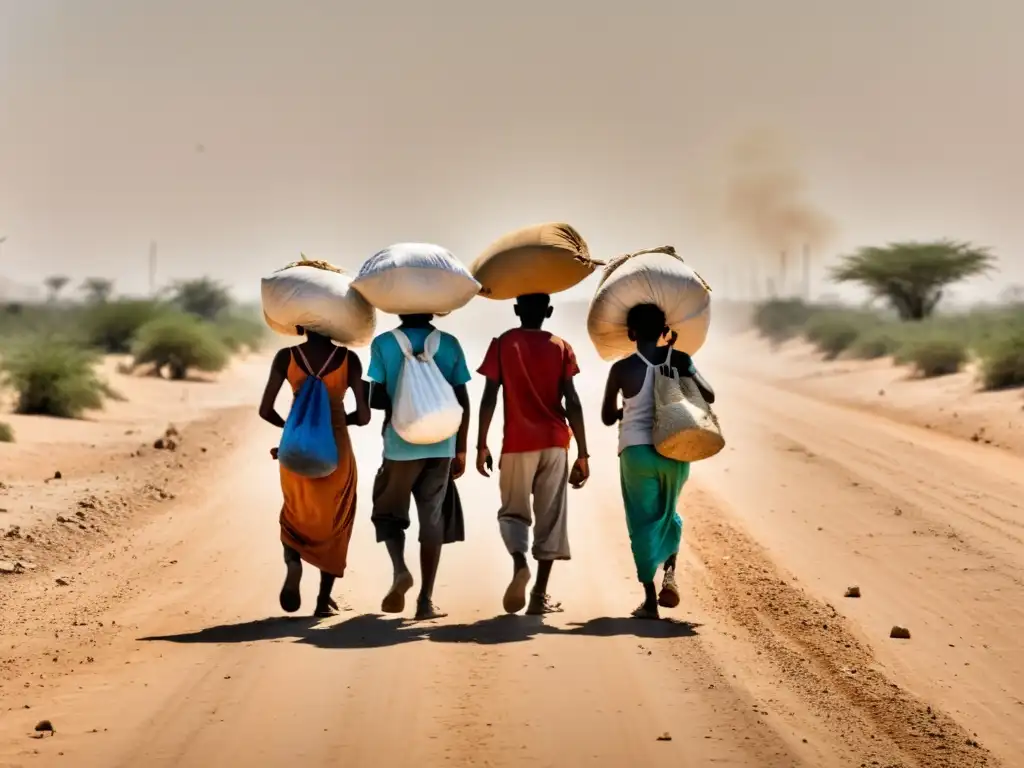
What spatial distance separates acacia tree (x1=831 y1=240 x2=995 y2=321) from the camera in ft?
177

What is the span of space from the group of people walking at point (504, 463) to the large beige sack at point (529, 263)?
0.29 meters

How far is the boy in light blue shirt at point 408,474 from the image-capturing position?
9.52m

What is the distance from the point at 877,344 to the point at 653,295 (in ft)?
111

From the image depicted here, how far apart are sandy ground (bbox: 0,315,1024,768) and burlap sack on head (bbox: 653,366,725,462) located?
1.03 m

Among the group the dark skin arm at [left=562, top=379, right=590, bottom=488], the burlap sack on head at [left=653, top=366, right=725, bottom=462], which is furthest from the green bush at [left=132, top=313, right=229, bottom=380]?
the burlap sack on head at [left=653, top=366, right=725, bottom=462]

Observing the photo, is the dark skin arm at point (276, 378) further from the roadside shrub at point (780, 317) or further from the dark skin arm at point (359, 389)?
the roadside shrub at point (780, 317)

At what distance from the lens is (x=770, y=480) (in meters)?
16.7

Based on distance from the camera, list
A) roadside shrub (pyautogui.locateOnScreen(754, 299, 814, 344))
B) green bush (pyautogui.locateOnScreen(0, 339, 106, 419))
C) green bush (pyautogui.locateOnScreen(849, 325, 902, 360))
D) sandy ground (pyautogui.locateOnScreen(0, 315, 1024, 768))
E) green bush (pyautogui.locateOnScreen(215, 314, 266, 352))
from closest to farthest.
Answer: sandy ground (pyautogui.locateOnScreen(0, 315, 1024, 768))
green bush (pyautogui.locateOnScreen(0, 339, 106, 419))
green bush (pyautogui.locateOnScreen(849, 325, 902, 360))
green bush (pyautogui.locateOnScreen(215, 314, 266, 352))
roadside shrub (pyautogui.locateOnScreen(754, 299, 814, 344))

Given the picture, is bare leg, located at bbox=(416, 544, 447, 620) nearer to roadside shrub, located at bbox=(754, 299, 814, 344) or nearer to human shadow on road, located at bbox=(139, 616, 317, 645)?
human shadow on road, located at bbox=(139, 616, 317, 645)

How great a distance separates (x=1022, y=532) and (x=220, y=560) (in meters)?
6.46

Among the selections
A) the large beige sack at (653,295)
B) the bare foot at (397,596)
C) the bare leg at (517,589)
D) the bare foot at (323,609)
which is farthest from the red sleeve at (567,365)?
the bare foot at (323,609)

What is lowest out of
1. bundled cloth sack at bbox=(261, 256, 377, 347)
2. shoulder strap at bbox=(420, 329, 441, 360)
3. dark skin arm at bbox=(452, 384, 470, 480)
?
dark skin arm at bbox=(452, 384, 470, 480)

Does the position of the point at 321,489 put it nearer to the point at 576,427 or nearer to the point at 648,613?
the point at 576,427

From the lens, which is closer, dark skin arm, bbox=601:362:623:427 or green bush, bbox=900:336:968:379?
dark skin arm, bbox=601:362:623:427
